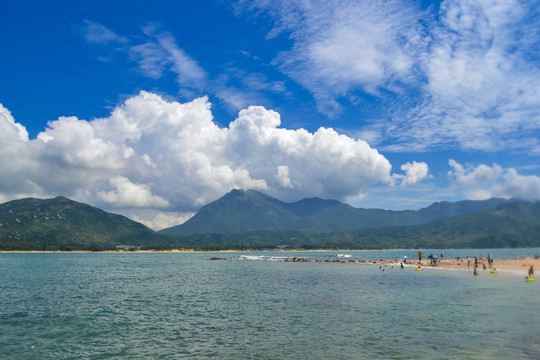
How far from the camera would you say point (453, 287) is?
234 ft

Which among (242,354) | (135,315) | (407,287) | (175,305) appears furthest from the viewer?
(407,287)

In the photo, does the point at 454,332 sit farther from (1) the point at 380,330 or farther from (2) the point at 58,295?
(2) the point at 58,295

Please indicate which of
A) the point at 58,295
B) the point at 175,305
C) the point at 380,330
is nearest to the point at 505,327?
the point at 380,330

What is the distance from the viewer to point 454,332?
117 ft

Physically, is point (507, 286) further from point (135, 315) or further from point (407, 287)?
point (135, 315)

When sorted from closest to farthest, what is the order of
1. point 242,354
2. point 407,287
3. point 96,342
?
point 242,354, point 96,342, point 407,287

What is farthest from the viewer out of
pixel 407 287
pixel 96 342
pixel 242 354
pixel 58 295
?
pixel 407 287

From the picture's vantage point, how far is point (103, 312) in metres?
49.6

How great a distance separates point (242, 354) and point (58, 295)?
175 ft

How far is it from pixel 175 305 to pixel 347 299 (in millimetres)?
26487

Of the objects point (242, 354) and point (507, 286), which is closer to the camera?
point (242, 354)

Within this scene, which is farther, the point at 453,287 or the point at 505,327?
the point at 453,287

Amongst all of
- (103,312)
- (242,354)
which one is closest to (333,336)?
(242,354)

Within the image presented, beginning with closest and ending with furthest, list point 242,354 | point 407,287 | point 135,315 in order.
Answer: point 242,354, point 135,315, point 407,287
